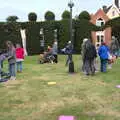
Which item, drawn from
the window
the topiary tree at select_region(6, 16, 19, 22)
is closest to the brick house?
the window

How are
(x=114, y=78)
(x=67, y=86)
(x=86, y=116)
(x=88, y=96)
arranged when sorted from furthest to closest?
(x=114, y=78) → (x=67, y=86) → (x=88, y=96) → (x=86, y=116)

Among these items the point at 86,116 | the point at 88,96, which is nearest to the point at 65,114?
the point at 86,116

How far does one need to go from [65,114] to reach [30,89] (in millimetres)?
4618

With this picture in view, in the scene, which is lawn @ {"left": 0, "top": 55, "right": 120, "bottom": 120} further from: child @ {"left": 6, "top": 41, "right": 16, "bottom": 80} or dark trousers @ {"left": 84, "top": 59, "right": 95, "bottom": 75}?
dark trousers @ {"left": 84, "top": 59, "right": 95, "bottom": 75}

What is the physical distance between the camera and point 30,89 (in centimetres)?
1619

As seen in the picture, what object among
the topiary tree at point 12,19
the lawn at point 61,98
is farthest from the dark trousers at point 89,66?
the topiary tree at point 12,19

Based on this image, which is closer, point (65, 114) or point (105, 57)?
point (65, 114)

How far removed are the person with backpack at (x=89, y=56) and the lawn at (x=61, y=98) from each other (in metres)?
1.02

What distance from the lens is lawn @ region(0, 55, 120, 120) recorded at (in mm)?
11773

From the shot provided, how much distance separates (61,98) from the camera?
1409 centimetres

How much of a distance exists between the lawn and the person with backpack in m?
1.02

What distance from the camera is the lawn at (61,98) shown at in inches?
464

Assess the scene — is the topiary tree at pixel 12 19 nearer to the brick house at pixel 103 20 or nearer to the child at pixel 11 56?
the brick house at pixel 103 20

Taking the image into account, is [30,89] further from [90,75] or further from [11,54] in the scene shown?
[90,75]
